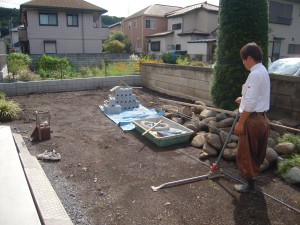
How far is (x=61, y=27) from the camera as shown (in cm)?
2198

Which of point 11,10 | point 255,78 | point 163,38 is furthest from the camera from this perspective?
point 11,10

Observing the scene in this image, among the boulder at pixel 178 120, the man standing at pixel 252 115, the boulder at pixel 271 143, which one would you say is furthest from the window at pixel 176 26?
the man standing at pixel 252 115

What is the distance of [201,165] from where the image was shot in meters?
4.11

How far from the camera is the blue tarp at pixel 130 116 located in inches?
242

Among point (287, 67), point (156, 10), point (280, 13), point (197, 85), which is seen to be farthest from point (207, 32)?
point (287, 67)

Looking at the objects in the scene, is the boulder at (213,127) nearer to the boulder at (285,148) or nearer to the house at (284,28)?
the boulder at (285,148)

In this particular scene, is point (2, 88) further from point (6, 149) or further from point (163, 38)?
point (163, 38)

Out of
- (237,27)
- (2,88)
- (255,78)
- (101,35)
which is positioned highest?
(101,35)

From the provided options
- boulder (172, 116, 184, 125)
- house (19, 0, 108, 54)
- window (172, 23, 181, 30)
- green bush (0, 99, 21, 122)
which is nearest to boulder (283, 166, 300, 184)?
boulder (172, 116, 184, 125)

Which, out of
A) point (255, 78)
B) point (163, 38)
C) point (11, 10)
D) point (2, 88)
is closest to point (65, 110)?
point (2, 88)

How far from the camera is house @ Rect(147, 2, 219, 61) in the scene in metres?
25.8

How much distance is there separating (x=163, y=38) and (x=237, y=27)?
80.0 ft

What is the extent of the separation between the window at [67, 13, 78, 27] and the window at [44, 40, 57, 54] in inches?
85.3

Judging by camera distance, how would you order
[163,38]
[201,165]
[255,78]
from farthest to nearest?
[163,38] → [201,165] → [255,78]
